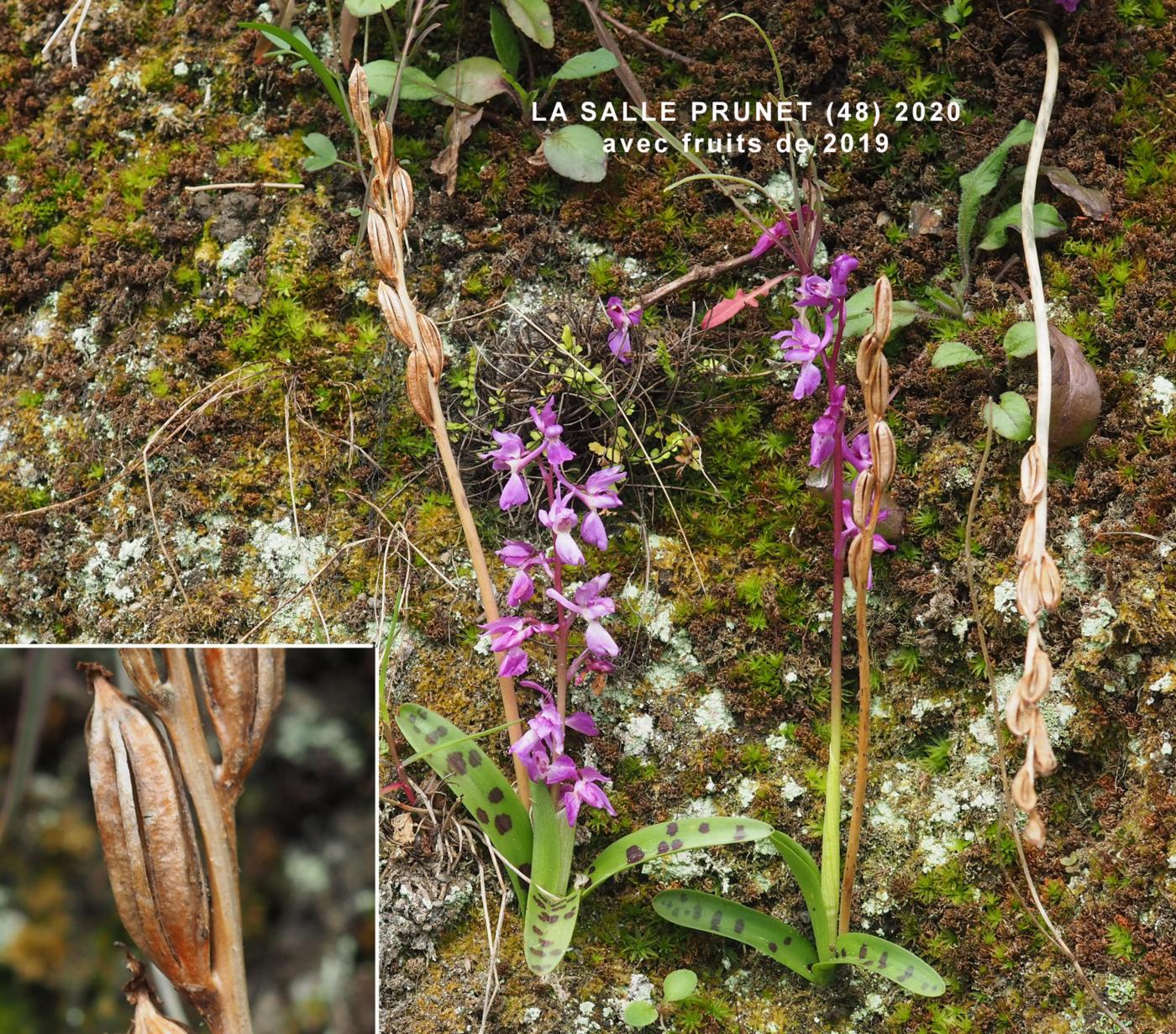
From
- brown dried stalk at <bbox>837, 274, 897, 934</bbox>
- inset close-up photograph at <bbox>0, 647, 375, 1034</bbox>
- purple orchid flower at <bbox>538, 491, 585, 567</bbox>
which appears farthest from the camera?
purple orchid flower at <bbox>538, 491, 585, 567</bbox>

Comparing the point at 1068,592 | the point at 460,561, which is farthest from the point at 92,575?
the point at 1068,592

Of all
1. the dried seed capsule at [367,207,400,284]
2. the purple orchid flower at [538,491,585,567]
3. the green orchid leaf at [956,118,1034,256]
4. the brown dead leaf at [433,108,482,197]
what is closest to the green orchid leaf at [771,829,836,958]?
the purple orchid flower at [538,491,585,567]

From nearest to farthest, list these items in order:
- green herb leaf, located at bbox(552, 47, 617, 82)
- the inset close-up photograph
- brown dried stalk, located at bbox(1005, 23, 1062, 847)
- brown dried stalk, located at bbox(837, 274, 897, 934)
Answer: the inset close-up photograph < brown dried stalk, located at bbox(1005, 23, 1062, 847) < brown dried stalk, located at bbox(837, 274, 897, 934) < green herb leaf, located at bbox(552, 47, 617, 82)

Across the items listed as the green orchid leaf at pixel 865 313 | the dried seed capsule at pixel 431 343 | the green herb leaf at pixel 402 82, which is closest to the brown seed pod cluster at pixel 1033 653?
the green orchid leaf at pixel 865 313

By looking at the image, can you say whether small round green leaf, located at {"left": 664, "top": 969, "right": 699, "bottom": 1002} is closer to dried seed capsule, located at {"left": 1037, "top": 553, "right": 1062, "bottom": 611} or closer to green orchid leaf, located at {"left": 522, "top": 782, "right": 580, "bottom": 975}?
green orchid leaf, located at {"left": 522, "top": 782, "right": 580, "bottom": 975}

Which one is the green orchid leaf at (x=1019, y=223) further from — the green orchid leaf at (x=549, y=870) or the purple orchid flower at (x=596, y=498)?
the green orchid leaf at (x=549, y=870)

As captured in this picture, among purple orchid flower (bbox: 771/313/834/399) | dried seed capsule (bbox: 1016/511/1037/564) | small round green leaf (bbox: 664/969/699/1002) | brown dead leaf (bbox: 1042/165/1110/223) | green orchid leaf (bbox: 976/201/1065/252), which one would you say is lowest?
small round green leaf (bbox: 664/969/699/1002)

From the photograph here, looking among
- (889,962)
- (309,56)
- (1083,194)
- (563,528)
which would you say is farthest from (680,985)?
(309,56)
